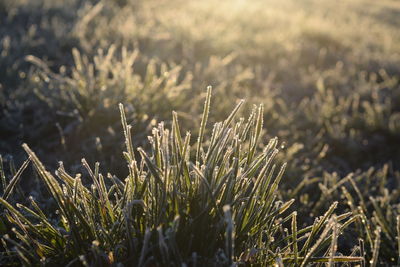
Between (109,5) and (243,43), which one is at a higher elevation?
(109,5)

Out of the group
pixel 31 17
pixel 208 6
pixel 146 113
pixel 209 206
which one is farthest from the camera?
pixel 208 6

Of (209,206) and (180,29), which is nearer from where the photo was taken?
(209,206)

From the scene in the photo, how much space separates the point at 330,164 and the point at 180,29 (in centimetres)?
317

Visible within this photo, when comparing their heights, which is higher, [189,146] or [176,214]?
[189,146]

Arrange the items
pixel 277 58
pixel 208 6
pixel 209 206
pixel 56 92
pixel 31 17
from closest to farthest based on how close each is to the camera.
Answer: pixel 209 206 < pixel 56 92 < pixel 31 17 < pixel 277 58 < pixel 208 6

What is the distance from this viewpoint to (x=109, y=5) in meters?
5.96

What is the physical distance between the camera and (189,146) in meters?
1.26

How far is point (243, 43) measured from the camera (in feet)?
17.5

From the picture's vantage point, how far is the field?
49.4 inches

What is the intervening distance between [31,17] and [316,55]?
392 cm

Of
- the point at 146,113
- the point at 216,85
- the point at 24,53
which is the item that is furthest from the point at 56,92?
the point at 216,85

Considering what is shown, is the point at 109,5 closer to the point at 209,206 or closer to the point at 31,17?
the point at 31,17

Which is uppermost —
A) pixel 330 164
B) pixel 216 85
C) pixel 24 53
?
pixel 24 53

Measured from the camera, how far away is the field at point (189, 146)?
126 centimetres
